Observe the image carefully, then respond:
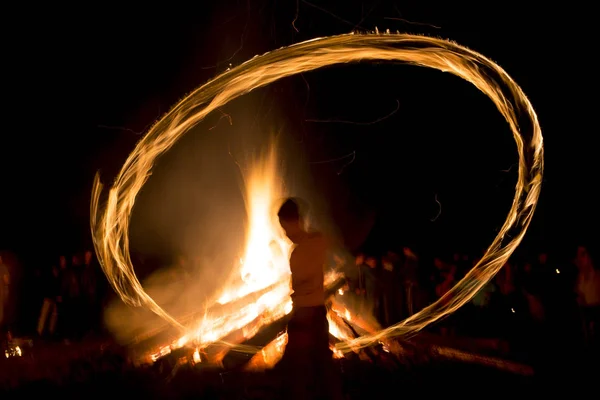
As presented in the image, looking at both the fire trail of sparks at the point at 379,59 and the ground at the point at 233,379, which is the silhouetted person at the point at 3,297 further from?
the fire trail of sparks at the point at 379,59

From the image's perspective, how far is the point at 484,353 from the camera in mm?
5656

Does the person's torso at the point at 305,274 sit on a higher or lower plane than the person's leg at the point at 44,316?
lower

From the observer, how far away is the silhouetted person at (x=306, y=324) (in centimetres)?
409

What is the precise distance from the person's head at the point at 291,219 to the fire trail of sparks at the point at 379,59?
63.2 inches

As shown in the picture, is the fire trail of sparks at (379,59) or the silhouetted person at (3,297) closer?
the fire trail of sparks at (379,59)

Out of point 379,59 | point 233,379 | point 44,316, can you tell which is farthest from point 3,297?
point 379,59

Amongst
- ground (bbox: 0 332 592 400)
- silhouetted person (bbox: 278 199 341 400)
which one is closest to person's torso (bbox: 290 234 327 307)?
silhouetted person (bbox: 278 199 341 400)

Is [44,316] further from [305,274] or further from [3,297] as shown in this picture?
[305,274]

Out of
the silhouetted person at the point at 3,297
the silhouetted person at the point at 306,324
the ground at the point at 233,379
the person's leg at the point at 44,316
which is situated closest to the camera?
the silhouetted person at the point at 306,324

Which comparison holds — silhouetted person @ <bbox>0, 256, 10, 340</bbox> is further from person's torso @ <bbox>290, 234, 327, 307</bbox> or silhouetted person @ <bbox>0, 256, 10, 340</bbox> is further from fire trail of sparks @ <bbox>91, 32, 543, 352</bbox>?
person's torso @ <bbox>290, 234, 327, 307</bbox>

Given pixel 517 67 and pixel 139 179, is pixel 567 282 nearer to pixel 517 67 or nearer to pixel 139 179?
pixel 517 67

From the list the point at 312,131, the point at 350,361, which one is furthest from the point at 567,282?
the point at 312,131

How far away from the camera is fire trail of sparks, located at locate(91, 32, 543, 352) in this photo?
5.45 metres

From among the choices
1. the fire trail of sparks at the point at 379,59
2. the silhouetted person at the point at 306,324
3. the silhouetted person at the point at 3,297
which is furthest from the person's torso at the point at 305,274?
the silhouetted person at the point at 3,297
